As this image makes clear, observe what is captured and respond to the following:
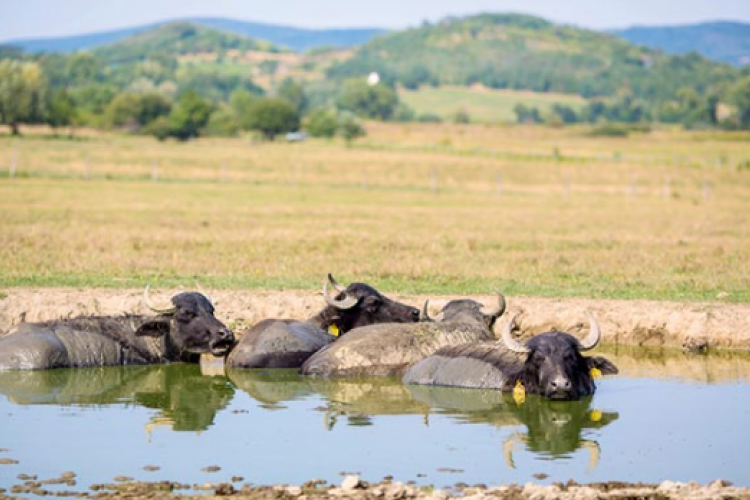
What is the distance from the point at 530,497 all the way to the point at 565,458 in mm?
2062

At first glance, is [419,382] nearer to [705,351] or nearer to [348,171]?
[705,351]

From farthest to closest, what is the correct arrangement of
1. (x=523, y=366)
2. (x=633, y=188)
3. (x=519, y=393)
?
1. (x=633, y=188)
2. (x=523, y=366)
3. (x=519, y=393)

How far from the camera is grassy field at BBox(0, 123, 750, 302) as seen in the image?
2344cm

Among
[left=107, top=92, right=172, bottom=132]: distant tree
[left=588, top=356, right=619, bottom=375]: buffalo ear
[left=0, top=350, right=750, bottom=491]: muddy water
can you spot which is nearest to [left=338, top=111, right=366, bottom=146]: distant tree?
[left=107, top=92, right=172, bottom=132]: distant tree

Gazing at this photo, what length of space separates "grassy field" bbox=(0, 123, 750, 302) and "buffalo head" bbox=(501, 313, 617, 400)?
20.4 ft

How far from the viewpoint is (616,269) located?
2544 centimetres

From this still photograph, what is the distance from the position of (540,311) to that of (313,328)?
3964mm

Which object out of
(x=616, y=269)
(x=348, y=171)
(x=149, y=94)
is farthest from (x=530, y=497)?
(x=149, y=94)

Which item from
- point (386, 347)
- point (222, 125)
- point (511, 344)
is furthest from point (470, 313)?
point (222, 125)

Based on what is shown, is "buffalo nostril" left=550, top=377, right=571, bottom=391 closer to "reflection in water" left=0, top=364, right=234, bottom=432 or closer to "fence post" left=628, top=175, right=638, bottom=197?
"reflection in water" left=0, top=364, right=234, bottom=432

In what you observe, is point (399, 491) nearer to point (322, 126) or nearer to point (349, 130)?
point (349, 130)

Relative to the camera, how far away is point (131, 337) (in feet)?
55.7

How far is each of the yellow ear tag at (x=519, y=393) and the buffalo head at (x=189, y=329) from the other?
12.6 feet

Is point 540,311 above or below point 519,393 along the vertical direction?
above
